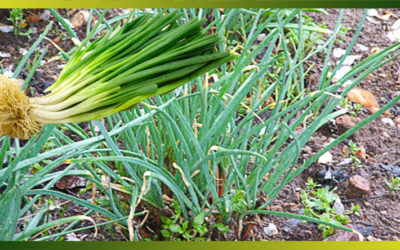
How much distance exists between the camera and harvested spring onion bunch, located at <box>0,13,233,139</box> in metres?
0.92

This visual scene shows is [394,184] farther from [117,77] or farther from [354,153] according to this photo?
[117,77]

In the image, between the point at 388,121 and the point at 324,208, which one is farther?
the point at 388,121

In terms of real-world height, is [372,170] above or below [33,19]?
below

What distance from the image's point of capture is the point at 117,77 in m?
0.93

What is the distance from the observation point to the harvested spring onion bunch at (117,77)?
0.92 metres

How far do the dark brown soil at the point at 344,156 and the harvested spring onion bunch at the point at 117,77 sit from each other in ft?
0.89

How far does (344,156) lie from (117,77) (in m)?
0.61

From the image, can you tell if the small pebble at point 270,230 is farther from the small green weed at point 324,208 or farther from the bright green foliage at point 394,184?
the bright green foliage at point 394,184

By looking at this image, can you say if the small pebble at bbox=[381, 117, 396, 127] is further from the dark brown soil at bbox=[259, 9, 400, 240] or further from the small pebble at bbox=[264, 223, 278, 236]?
the small pebble at bbox=[264, 223, 278, 236]

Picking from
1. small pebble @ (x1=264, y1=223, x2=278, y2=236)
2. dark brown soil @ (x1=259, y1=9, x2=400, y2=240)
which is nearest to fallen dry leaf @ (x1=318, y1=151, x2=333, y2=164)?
dark brown soil @ (x1=259, y1=9, x2=400, y2=240)

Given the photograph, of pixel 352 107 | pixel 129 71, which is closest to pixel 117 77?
pixel 129 71

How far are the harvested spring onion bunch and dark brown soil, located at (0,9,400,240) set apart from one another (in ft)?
0.89

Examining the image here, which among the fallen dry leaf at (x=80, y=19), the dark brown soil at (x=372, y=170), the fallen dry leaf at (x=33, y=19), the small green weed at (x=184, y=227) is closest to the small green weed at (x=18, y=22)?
the fallen dry leaf at (x=33, y=19)

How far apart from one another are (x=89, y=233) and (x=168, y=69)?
383 millimetres
